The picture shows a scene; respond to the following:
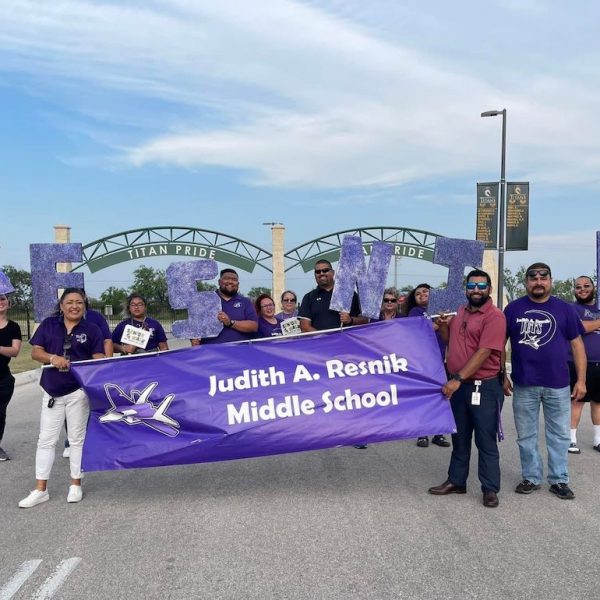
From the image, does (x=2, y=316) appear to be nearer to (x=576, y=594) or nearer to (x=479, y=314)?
(x=479, y=314)

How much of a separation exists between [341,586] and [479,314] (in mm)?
2513

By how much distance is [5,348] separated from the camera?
6344mm

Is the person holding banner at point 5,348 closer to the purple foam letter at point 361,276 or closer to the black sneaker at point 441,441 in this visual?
the purple foam letter at point 361,276

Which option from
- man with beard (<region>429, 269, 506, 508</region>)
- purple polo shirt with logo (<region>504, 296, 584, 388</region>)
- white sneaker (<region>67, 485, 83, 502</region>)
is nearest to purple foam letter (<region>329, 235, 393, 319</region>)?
man with beard (<region>429, 269, 506, 508</region>)

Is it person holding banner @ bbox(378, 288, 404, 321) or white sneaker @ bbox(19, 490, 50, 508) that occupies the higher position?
person holding banner @ bbox(378, 288, 404, 321)

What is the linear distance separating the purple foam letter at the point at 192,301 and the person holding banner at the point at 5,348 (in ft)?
6.23

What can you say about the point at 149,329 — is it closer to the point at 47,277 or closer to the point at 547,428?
the point at 47,277

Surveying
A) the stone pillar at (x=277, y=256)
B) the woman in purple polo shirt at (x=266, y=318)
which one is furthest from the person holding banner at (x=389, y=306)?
the stone pillar at (x=277, y=256)

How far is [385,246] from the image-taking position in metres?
5.98

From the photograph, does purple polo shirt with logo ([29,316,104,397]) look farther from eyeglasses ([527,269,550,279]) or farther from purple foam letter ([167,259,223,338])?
eyeglasses ([527,269,550,279])

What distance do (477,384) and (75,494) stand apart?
345 cm

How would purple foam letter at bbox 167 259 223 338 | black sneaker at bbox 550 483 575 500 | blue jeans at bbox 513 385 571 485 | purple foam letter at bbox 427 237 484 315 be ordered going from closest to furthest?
1. black sneaker at bbox 550 483 575 500
2. blue jeans at bbox 513 385 571 485
3. purple foam letter at bbox 167 259 223 338
4. purple foam letter at bbox 427 237 484 315

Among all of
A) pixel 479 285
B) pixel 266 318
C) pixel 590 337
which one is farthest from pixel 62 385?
pixel 590 337

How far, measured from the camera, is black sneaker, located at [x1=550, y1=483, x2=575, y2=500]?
4945 millimetres
